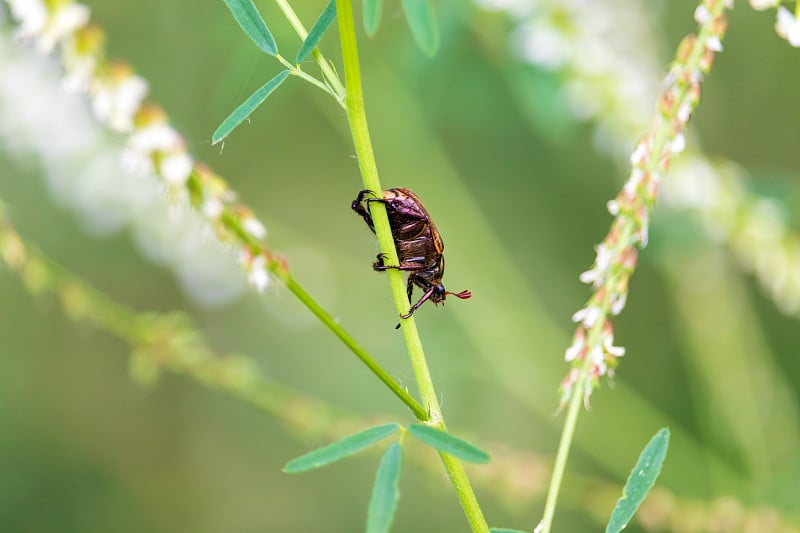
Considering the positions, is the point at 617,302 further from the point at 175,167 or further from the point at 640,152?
the point at 175,167

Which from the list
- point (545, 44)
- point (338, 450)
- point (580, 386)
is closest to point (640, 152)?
point (580, 386)

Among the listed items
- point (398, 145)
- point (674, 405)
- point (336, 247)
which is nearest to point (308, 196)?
point (336, 247)

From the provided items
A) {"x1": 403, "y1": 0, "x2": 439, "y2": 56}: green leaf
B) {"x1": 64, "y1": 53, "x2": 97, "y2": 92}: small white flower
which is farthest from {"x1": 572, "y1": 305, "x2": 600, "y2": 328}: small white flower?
{"x1": 64, "y1": 53, "x2": 97, "y2": 92}: small white flower

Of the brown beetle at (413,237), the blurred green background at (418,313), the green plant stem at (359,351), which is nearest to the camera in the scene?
the green plant stem at (359,351)

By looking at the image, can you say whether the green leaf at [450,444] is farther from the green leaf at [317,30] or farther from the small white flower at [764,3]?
the small white flower at [764,3]

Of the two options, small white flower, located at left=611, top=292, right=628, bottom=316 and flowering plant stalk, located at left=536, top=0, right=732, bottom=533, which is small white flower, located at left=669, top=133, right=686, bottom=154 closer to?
flowering plant stalk, located at left=536, top=0, right=732, bottom=533

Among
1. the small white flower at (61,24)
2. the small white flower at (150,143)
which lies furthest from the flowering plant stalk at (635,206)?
the small white flower at (61,24)

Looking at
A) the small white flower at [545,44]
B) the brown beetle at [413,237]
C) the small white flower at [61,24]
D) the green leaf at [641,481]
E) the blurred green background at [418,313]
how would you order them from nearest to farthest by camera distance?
1. the small white flower at [61,24]
2. the green leaf at [641,481]
3. the brown beetle at [413,237]
4. the small white flower at [545,44]
5. the blurred green background at [418,313]
